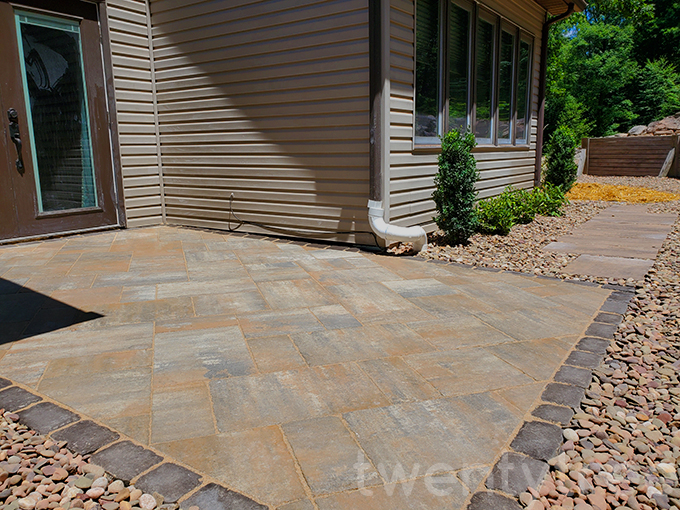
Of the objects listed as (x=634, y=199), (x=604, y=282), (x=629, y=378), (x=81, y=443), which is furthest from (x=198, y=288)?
(x=634, y=199)

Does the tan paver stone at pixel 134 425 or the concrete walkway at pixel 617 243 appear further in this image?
the concrete walkway at pixel 617 243

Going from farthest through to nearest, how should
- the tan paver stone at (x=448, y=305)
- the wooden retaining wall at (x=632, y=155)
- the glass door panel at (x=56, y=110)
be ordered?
the wooden retaining wall at (x=632, y=155)
the glass door panel at (x=56, y=110)
the tan paver stone at (x=448, y=305)

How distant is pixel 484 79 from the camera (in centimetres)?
653

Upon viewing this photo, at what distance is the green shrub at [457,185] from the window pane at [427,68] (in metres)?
0.47

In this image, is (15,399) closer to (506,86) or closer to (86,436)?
(86,436)

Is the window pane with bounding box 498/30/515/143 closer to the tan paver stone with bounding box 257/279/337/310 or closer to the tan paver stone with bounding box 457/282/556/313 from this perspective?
the tan paver stone with bounding box 457/282/556/313

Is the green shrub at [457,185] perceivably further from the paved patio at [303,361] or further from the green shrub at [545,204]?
the green shrub at [545,204]

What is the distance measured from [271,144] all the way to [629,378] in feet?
13.2

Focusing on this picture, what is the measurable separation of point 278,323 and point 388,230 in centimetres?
193

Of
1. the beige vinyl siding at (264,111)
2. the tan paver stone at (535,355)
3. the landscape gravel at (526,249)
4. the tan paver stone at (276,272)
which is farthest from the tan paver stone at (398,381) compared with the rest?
the beige vinyl siding at (264,111)

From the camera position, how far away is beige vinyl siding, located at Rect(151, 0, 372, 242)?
4.76m

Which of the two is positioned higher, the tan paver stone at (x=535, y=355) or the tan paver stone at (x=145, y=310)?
the tan paver stone at (x=145, y=310)

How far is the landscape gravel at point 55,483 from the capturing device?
1454mm

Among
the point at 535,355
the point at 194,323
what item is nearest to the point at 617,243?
the point at 535,355
